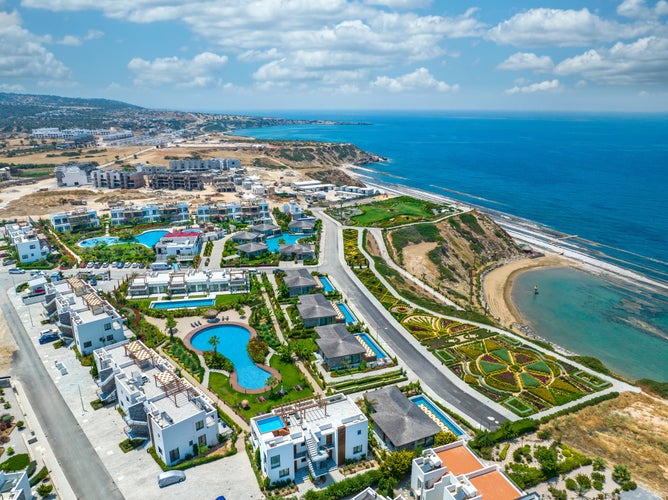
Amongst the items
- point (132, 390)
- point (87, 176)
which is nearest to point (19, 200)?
point (87, 176)

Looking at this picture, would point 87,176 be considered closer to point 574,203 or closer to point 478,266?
point 478,266

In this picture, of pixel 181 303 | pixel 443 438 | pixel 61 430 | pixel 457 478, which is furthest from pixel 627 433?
pixel 181 303

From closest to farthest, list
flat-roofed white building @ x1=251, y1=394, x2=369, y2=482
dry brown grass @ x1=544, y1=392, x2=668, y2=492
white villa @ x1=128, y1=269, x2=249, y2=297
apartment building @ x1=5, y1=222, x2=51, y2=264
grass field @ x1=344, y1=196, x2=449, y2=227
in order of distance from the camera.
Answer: flat-roofed white building @ x1=251, y1=394, x2=369, y2=482
dry brown grass @ x1=544, y1=392, x2=668, y2=492
white villa @ x1=128, y1=269, x2=249, y2=297
apartment building @ x1=5, y1=222, x2=51, y2=264
grass field @ x1=344, y1=196, x2=449, y2=227

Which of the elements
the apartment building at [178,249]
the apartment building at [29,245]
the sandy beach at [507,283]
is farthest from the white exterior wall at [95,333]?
the sandy beach at [507,283]

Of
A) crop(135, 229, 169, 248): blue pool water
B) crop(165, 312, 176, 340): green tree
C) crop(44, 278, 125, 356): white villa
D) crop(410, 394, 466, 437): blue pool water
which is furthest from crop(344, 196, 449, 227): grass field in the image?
crop(410, 394, 466, 437): blue pool water

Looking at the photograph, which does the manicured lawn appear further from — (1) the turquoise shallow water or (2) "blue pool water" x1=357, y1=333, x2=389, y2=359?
(1) the turquoise shallow water

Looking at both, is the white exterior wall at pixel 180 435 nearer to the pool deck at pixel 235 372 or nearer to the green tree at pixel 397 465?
the pool deck at pixel 235 372
